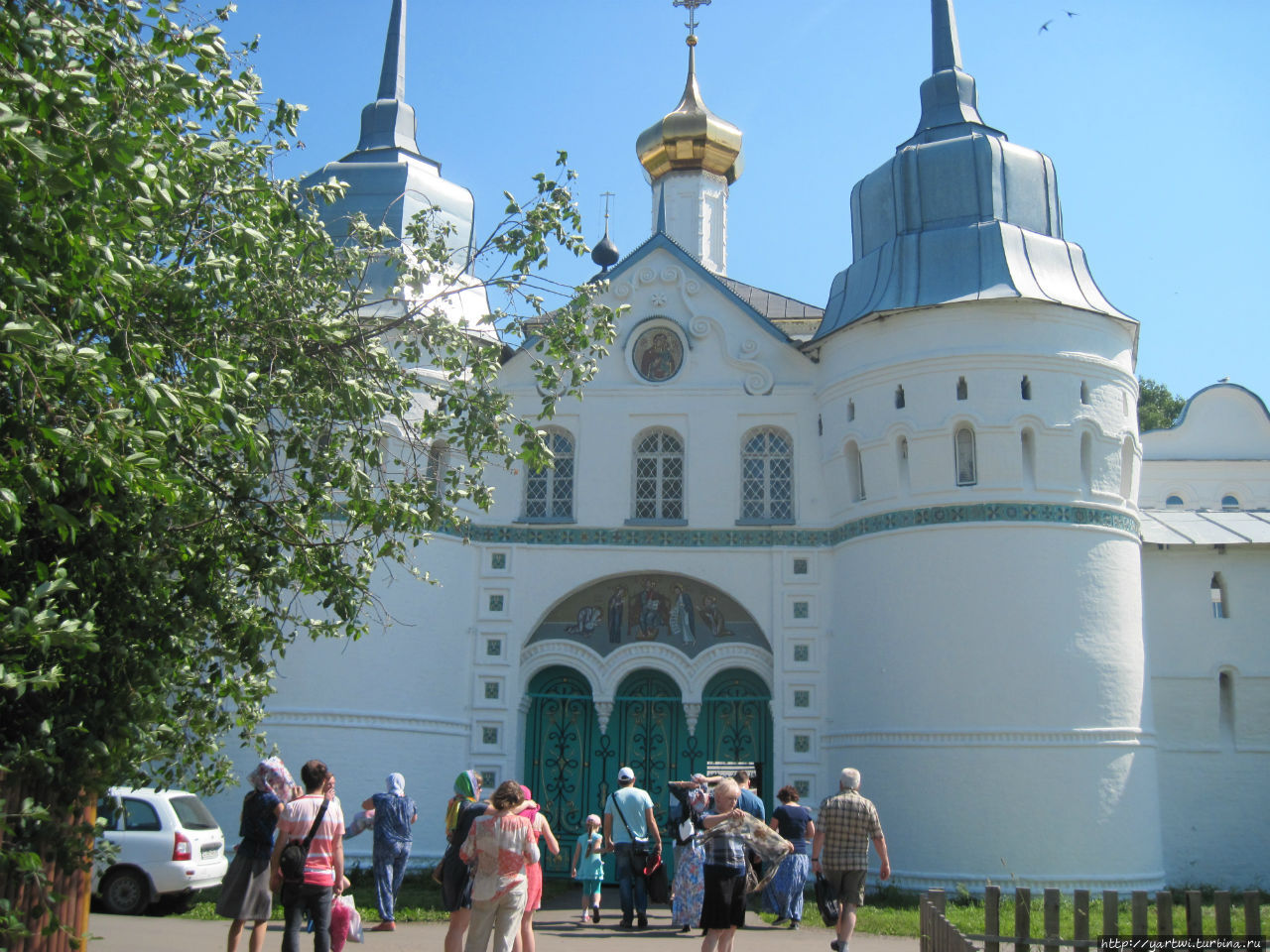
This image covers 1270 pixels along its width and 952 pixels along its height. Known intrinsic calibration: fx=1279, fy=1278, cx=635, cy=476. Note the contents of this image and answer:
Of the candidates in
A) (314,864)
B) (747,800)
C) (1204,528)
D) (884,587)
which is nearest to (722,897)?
(314,864)

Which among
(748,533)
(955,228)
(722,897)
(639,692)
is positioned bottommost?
(722,897)

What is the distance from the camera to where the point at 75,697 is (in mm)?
6977

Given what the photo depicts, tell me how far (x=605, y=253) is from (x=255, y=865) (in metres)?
20.3

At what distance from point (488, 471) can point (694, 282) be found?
13.3 feet

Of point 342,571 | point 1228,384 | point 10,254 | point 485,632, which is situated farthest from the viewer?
point 1228,384

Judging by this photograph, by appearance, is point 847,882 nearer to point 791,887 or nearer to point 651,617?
point 791,887

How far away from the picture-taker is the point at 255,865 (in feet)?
27.5

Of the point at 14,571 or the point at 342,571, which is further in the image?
the point at 342,571

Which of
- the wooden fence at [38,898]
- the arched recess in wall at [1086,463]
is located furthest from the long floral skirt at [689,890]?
the arched recess in wall at [1086,463]

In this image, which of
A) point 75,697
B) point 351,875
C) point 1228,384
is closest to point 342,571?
point 75,697

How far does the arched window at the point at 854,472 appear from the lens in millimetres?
17109

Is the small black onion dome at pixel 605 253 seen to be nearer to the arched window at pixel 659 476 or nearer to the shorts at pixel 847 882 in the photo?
the arched window at pixel 659 476

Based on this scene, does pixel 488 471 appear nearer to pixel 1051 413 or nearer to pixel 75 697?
pixel 1051 413

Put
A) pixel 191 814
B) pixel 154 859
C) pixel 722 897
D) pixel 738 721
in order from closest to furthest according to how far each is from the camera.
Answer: pixel 722 897 < pixel 154 859 < pixel 191 814 < pixel 738 721
